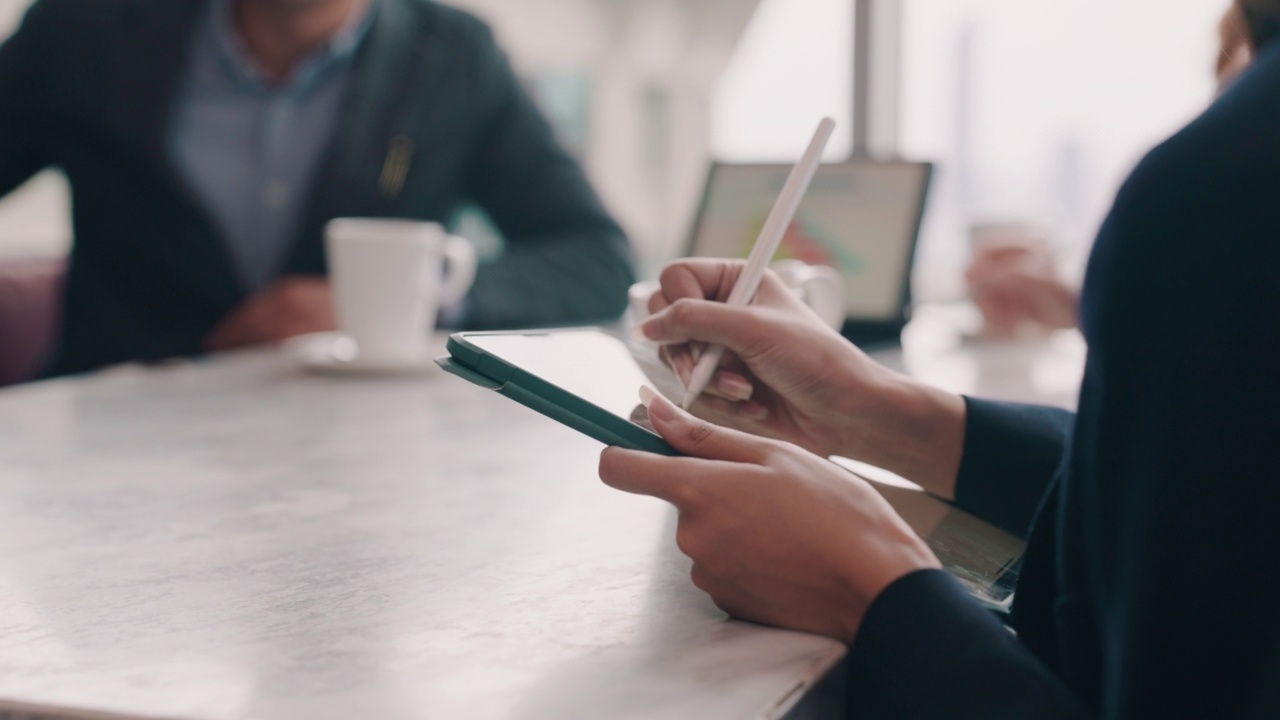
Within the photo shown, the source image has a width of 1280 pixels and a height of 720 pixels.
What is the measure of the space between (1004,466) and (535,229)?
1.11 m

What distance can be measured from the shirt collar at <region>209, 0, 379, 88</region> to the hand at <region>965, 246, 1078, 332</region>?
954 millimetres

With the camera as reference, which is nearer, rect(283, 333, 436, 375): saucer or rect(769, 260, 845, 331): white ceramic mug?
rect(769, 260, 845, 331): white ceramic mug

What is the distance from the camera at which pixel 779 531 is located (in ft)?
1.37

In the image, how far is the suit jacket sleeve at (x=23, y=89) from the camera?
5.22ft

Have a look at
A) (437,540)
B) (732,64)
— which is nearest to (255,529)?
(437,540)

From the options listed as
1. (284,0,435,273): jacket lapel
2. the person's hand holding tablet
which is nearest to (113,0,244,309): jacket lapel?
(284,0,435,273): jacket lapel

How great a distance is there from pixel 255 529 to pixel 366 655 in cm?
20

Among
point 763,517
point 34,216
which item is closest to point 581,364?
point 763,517

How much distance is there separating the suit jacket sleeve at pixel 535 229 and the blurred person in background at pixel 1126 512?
910mm

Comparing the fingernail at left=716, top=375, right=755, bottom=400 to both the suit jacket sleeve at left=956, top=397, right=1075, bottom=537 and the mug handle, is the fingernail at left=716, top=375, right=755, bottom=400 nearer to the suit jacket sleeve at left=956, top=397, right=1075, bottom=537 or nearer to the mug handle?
the suit jacket sleeve at left=956, top=397, right=1075, bottom=537

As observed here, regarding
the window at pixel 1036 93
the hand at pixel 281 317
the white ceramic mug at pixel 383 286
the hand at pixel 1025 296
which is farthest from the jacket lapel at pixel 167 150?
the window at pixel 1036 93

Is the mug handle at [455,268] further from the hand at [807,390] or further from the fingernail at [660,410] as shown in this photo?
the fingernail at [660,410]

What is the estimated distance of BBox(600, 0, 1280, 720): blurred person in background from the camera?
14.6 inches

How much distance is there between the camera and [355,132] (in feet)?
5.14
